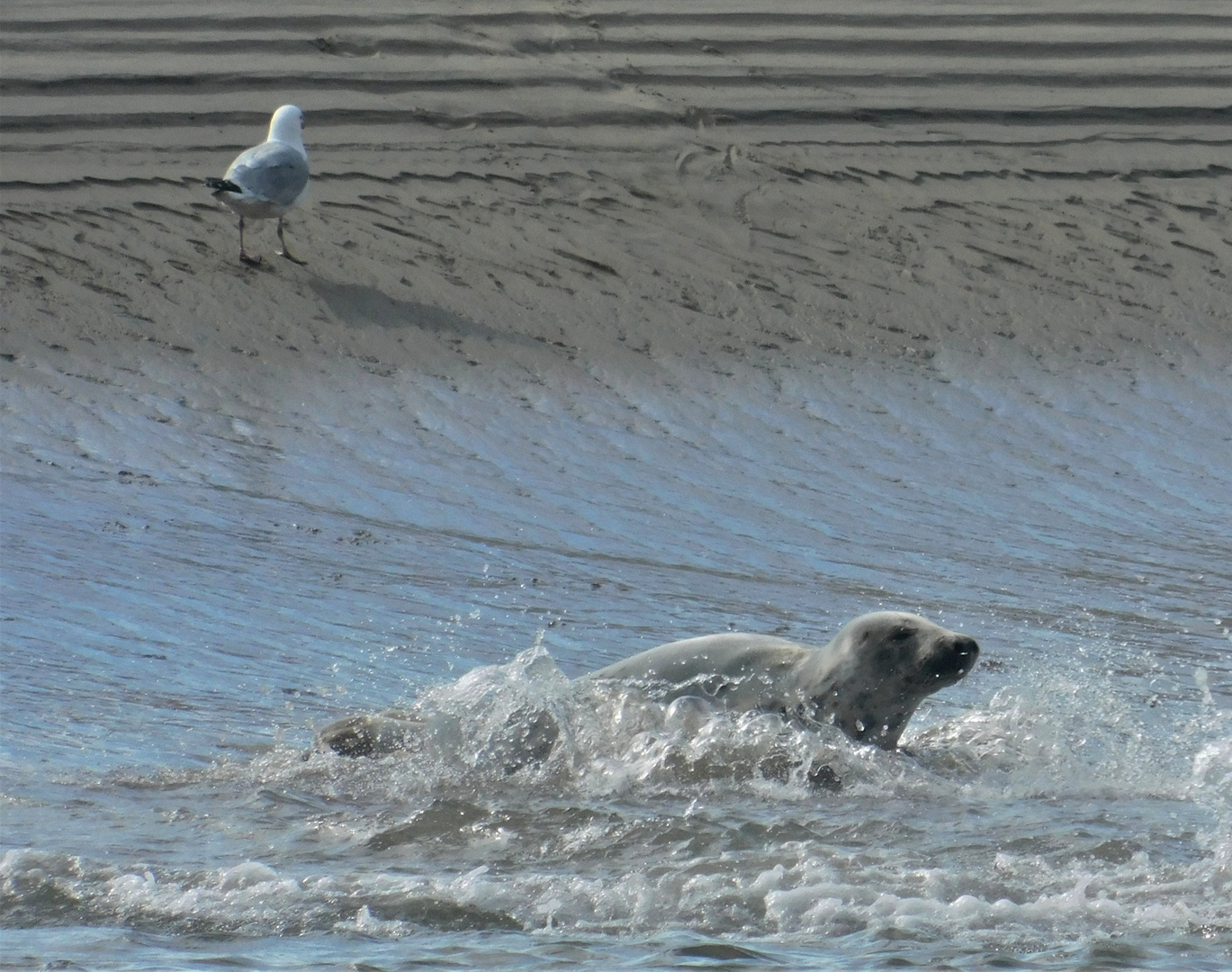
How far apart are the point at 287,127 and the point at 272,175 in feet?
1.79

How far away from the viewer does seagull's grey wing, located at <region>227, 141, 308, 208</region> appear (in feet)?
33.2

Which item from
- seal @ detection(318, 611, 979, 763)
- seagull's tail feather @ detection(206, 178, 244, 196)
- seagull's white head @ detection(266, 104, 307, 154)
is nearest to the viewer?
seal @ detection(318, 611, 979, 763)

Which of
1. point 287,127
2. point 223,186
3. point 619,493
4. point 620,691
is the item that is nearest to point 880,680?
point 620,691

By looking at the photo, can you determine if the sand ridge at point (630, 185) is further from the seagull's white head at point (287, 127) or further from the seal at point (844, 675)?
the seal at point (844, 675)

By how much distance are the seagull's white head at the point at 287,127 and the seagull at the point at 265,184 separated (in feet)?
0.18

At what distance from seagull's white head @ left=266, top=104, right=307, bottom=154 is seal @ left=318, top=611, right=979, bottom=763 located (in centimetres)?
572

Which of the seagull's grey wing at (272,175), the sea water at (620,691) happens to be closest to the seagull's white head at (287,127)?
the seagull's grey wing at (272,175)

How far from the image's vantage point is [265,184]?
10.1 m

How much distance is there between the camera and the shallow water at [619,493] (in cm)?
404

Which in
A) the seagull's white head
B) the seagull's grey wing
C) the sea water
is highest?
the seagull's white head

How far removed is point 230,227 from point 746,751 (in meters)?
6.42

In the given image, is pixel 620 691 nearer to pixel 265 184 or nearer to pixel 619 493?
pixel 619 493

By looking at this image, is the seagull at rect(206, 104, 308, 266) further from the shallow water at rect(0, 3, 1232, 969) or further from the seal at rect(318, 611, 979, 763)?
the seal at rect(318, 611, 979, 763)

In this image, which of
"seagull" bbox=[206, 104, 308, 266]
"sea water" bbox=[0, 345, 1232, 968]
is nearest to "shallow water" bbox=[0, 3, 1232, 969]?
"sea water" bbox=[0, 345, 1232, 968]
